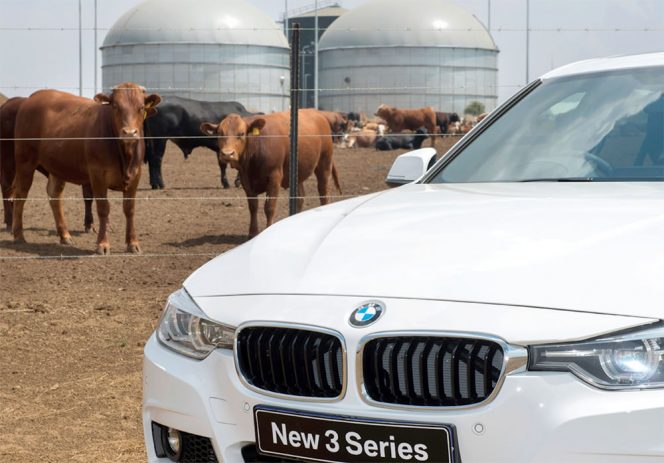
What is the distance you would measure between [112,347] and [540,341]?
4.80 m

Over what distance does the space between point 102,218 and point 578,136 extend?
7.66 metres

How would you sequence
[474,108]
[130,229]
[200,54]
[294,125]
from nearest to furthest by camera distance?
[294,125] → [130,229] → [474,108] → [200,54]

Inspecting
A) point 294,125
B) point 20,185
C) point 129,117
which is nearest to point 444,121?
point 20,185

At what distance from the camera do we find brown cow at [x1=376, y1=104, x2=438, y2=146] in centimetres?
3566

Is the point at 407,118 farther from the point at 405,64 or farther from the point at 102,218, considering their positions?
the point at 102,218

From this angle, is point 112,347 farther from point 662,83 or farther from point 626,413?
point 626,413

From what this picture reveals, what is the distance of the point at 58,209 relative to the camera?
12.2 metres

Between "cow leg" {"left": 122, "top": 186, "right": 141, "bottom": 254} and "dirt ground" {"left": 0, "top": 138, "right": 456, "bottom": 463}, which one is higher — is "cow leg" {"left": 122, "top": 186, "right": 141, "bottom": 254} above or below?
above

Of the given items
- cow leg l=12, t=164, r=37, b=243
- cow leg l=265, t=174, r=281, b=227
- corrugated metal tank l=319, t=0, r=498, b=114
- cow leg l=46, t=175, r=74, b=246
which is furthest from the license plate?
corrugated metal tank l=319, t=0, r=498, b=114

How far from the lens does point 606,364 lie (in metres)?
2.67

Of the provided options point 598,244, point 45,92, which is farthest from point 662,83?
point 45,92

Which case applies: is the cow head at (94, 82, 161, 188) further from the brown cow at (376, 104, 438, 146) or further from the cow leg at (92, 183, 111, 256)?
the brown cow at (376, 104, 438, 146)

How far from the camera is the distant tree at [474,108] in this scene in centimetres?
4259

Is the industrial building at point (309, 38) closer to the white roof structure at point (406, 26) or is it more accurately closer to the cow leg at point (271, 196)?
the white roof structure at point (406, 26)
